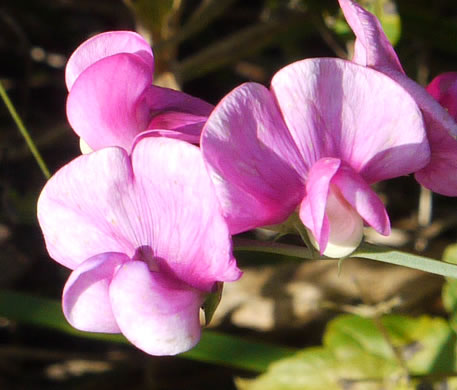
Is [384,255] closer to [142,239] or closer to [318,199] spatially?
[318,199]

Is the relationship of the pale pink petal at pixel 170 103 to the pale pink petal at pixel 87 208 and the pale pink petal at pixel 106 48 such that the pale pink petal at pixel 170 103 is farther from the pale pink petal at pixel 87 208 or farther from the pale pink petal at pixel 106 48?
the pale pink petal at pixel 87 208

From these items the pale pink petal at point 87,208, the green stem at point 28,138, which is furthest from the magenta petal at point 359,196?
the green stem at point 28,138

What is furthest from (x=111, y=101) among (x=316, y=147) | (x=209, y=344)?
(x=209, y=344)

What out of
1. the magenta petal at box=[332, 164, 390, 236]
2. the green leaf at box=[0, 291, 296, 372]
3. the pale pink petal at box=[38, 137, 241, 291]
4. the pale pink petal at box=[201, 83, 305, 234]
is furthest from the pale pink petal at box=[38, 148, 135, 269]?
the green leaf at box=[0, 291, 296, 372]

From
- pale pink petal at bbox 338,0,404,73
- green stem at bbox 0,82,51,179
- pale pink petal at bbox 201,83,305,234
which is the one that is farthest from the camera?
green stem at bbox 0,82,51,179

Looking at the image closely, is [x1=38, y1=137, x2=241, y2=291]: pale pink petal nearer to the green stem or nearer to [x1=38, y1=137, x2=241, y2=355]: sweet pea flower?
[x1=38, y1=137, x2=241, y2=355]: sweet pea flower

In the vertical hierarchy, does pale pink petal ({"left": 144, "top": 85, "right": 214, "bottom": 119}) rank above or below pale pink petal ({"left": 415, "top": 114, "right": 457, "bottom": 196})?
above
